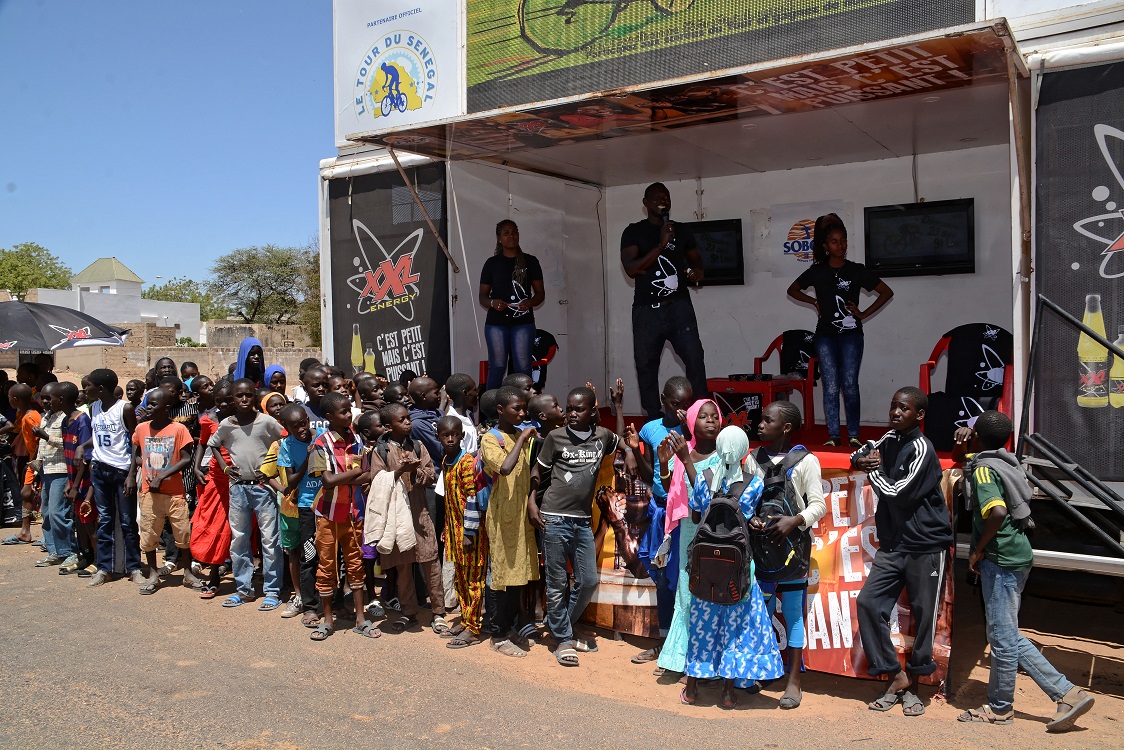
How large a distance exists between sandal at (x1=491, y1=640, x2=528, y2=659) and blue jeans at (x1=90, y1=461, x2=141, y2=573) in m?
3.58

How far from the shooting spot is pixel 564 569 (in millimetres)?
5301

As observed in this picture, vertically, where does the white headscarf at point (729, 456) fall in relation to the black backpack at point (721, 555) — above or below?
above

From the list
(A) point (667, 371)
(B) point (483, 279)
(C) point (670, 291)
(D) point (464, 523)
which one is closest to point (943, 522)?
(D) point (464, 523)

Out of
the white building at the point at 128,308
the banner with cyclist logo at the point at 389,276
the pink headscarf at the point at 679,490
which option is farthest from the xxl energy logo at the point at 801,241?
the white building at the point at 128,308

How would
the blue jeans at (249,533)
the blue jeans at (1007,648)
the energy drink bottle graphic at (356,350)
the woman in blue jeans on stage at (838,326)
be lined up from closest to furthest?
the blue jeans at (1007,648) < the blue jeans at (249,533) < the woman in blue jeans on stage at (838,326) < the energy drink bottle graphic at (356,350)

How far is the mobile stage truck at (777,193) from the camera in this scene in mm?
5141

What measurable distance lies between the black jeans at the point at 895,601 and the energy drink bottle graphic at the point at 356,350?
578 centimetres

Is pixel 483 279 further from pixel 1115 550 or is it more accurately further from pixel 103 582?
pixel 1115 550

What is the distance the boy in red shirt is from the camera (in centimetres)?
704

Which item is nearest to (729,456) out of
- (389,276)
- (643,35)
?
(643,35)

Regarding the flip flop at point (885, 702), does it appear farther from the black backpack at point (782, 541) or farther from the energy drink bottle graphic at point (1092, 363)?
the energy drink bottle graphic at point (1092, 363)

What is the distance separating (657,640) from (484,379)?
146 inches

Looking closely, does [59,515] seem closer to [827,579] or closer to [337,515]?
[337,515]

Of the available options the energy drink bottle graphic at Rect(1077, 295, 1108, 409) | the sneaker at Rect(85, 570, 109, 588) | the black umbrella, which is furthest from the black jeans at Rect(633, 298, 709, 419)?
the black umbrella
